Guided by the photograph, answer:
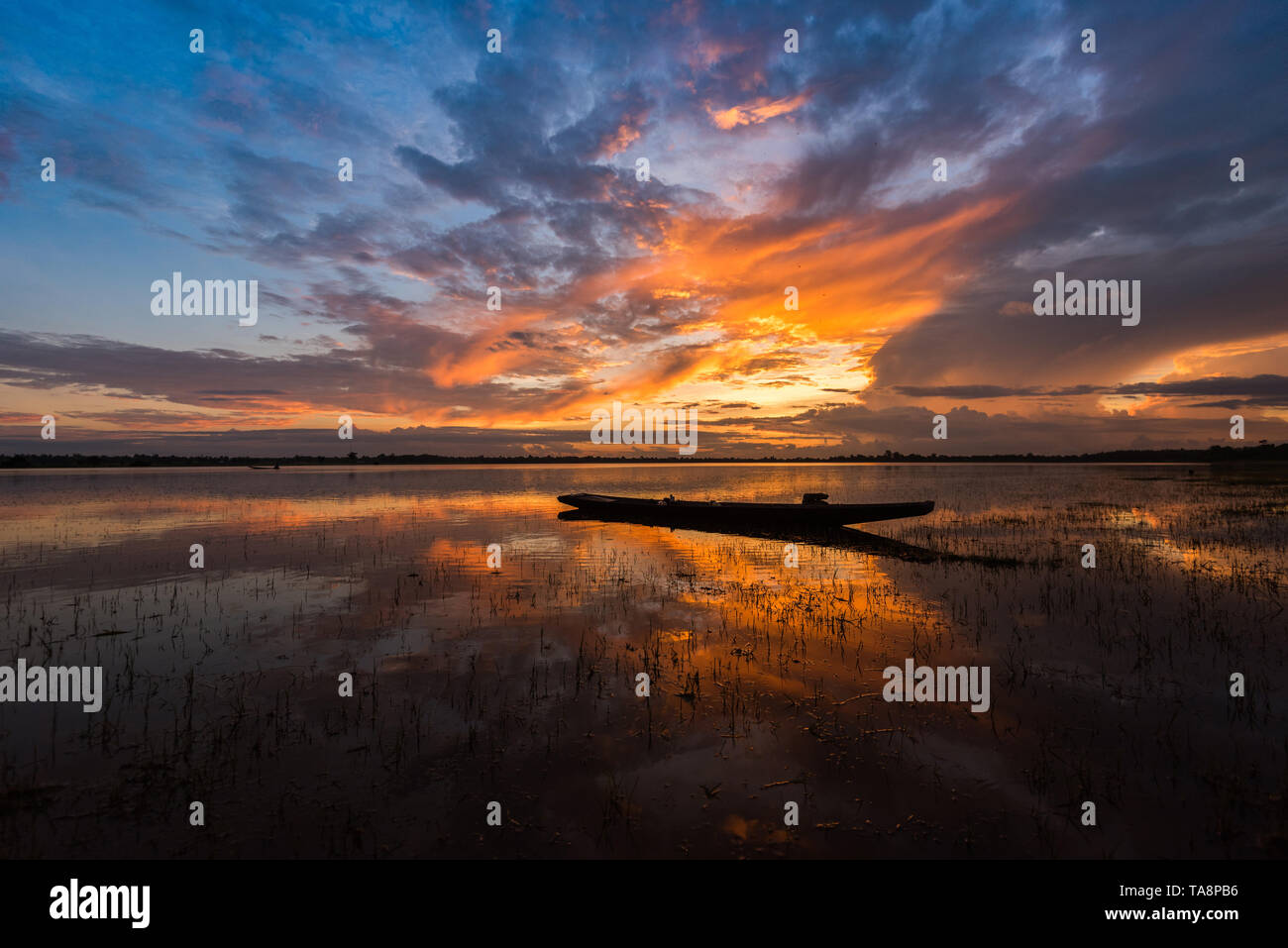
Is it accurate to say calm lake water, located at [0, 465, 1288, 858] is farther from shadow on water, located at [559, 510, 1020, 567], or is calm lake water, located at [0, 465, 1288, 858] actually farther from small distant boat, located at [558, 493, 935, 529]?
small distant boat, located at [558, 493, 935, 529]

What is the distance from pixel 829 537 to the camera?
99.5 ft

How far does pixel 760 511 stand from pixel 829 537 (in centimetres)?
643

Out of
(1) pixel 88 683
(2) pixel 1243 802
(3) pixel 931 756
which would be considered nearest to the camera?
(2) pixel 1243 802

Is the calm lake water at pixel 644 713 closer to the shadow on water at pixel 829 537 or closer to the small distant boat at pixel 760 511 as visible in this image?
the shadow on water at pixel 829 537

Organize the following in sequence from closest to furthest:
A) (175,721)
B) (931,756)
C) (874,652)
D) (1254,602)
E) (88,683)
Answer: (931,756)
(175,721)
(88,683)
(874,652)
(1254,602)

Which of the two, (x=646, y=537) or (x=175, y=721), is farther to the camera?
(x=646, y=537)

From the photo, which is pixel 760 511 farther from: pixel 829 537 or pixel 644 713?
pixel 644 713

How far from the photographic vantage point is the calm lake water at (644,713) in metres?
5.84

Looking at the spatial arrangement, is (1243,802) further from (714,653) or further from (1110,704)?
(714,653)

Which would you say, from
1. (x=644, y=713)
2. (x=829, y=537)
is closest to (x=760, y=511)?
(x=829, y=537)

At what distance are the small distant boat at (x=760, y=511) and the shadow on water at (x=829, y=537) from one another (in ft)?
0.70

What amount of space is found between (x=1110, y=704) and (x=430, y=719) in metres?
10.8

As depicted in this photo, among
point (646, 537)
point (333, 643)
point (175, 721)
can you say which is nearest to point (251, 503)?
point (646, 537)
